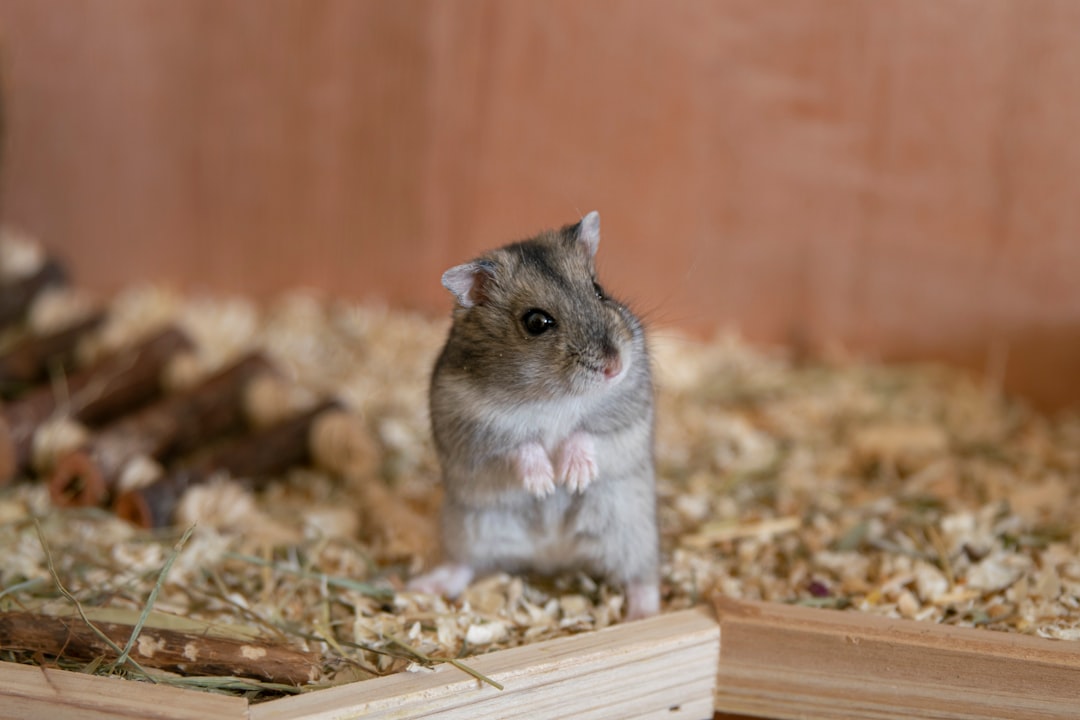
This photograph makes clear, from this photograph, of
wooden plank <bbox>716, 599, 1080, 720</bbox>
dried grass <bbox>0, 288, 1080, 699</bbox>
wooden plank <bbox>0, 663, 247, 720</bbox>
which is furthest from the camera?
dried grass <bbox>0, 288, 1080, 699</bbox>

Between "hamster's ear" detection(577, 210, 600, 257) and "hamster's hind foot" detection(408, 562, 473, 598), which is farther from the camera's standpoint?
"hamster's hind foot" detection(408, 562, 473, 598)

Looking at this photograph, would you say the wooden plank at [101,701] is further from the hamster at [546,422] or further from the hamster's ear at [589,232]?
the hamster's ear at [589,232]

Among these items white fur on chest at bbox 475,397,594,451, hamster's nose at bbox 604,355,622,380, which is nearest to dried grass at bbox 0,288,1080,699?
white fur on chest at bbox 475,397,594,451

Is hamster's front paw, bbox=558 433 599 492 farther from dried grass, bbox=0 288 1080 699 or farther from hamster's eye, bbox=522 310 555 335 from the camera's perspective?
dried grass, bbox=0 288 1080 699

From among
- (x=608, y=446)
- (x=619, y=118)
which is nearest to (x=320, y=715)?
(x=608, y=446)

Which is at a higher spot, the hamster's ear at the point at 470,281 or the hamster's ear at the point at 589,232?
the hamster's ear at the point at 589,232

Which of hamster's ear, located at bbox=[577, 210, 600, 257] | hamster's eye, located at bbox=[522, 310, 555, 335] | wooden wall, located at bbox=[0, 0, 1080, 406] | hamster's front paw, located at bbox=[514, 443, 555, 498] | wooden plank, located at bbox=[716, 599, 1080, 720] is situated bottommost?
wooden plank, located at bbox=[716, 599, 1080, 720]

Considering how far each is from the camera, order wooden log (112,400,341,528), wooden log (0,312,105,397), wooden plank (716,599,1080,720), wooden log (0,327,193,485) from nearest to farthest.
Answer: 1. wooden plank (716,599,1080,720)
2. wooden log (112,400,341,528)
3. wooden log (0,327,193,485)
4. wooden log (0,312,105,397)

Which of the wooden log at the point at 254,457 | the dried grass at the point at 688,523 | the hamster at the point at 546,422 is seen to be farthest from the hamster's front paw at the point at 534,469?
the wooden log at the point at 254,457
